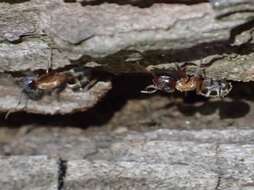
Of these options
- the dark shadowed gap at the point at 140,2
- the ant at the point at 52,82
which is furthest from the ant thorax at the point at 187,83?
the dark shadowed gap at the point at 140,2

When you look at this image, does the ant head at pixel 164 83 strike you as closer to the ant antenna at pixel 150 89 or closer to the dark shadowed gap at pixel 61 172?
the ant antenna at pixel 150 89

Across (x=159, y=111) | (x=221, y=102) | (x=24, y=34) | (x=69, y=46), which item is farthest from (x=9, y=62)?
(x=221, y=102)

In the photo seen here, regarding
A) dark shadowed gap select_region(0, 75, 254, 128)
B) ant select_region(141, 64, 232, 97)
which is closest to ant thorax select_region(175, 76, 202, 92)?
ant select_region(141, 64, 232, 97)

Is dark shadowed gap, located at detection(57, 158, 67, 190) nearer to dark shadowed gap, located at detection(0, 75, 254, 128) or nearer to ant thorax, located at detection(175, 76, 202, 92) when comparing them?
dark shadowed gap, located at detection(0, 75, 254, 128)

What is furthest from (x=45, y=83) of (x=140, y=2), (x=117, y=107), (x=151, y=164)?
(x=140, y=2)

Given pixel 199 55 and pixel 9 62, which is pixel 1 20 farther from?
pixel 199 55
